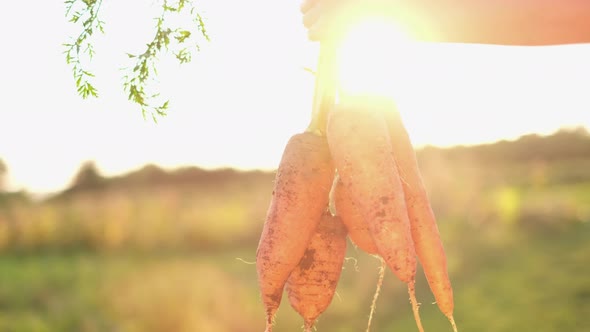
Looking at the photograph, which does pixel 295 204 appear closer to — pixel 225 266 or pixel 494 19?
pixel 494 19

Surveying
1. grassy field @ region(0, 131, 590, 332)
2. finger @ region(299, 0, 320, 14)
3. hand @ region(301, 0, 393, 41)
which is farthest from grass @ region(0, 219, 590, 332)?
hand @ region(301, 0, 393, 41)

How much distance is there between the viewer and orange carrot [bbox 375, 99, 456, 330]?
267 cm

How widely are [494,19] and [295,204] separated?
99cm

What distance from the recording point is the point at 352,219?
2.67 m

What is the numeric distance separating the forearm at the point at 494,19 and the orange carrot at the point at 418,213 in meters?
0.55

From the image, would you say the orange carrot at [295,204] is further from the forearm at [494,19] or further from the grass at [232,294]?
the grass at [232,294]

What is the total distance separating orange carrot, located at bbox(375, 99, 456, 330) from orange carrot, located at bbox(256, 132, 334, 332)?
0.28 m

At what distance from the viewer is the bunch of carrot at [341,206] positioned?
2459 mm

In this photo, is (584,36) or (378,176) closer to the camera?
(584,36)

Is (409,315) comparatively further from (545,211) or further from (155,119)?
(155,119)

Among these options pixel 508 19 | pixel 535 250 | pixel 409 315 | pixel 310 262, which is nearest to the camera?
pixel 508 19

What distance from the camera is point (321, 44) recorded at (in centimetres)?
256

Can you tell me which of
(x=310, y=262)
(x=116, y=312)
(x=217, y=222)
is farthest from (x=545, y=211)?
(x=310, y=262)

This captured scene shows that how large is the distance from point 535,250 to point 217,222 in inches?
203
